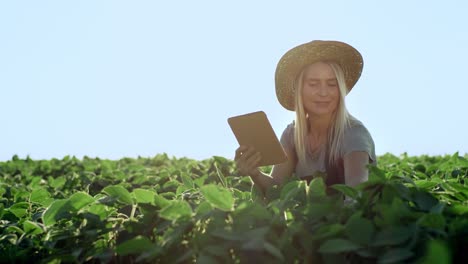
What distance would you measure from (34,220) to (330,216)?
59.1 inches

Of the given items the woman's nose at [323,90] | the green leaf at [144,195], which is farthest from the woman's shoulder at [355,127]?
the green leaf at [144,195]

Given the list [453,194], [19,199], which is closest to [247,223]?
[453,194]

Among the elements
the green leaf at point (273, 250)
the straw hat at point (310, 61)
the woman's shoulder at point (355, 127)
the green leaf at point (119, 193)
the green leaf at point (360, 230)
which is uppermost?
the straw hat at point (310, 61)

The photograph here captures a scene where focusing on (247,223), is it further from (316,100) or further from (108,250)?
(316,100)

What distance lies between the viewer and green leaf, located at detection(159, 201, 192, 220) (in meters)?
2.31

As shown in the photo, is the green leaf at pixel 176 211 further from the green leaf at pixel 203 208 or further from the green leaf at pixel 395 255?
the green leaf at pixel 395 255

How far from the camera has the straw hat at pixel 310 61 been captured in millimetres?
4941

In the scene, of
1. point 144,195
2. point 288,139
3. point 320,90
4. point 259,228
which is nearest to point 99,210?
point 144,195

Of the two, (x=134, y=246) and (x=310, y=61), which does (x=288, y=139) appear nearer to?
(x=310, y=61)

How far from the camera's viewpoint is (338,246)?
6.46ft

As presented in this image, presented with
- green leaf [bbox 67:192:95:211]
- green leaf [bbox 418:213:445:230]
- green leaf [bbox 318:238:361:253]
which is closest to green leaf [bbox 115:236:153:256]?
green leaf [bbox 67:192:95:211]

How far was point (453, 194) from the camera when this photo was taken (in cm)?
286

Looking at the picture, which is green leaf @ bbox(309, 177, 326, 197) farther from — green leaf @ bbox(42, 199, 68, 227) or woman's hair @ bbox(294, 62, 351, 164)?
woman's hair @ bbox(294, 62, 351, 164)

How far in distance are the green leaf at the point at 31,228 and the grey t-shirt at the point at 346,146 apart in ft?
7.10
